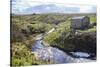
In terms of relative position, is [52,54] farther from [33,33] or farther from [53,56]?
[33,33]

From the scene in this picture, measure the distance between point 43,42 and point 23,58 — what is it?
261mm

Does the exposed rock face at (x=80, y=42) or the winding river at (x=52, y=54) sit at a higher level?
the exposed rock face at (x=80, y=42)

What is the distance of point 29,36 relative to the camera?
1956 mm

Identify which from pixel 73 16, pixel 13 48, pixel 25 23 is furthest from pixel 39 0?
pixel 13 48

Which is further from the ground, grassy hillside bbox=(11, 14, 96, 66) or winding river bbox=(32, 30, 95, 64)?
grassy hillside bbox=(11, 14, 96, 66)

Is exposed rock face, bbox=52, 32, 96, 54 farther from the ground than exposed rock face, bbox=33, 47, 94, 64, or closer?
farther from the ground

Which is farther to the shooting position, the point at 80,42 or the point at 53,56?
the point at 80,42

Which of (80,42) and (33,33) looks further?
(80,42)

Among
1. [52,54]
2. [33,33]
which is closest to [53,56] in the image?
[52,54]

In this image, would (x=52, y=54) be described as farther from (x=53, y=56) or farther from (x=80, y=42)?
(x=80, y=42)

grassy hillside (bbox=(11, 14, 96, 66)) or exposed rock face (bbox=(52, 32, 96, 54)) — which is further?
exposed rock face (bbox=(52, 32, 96, 54))

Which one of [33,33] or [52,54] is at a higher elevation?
[33,33]

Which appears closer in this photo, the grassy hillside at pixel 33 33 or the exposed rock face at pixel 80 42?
the grassy hillside at pixel 33 33

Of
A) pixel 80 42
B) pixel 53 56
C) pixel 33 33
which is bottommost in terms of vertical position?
pixel 53 56
